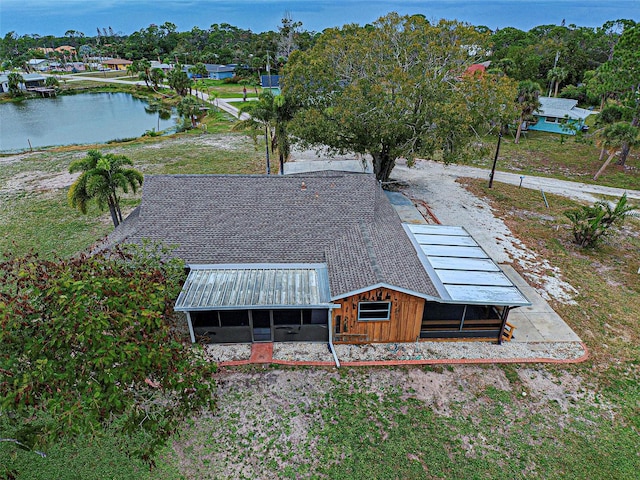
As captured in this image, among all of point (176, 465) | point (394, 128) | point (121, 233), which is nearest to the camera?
point (176, 465)

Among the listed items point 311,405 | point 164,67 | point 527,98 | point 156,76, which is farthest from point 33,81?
point 311,405

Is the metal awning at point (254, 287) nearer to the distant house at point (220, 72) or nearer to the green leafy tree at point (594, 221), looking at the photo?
the green leafy tree at point (594, 221)

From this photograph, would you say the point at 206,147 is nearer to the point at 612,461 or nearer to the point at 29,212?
the point at 29,212

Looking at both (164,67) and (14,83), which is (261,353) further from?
(164,67)

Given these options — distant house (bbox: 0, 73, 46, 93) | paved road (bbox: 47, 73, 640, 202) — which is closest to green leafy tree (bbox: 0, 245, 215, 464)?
paved road (bbox: 47, 73, 640, 202)

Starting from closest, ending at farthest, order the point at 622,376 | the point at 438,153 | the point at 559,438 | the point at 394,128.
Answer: the point at 559,438, the point at 622,376, the point at 394,128, the point at 438,153

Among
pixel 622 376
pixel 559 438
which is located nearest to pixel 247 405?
pixel 559 438

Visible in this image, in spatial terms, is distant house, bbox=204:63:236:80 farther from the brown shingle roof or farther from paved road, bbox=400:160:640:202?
the brown shingle roof

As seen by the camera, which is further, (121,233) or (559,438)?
(121,233)
